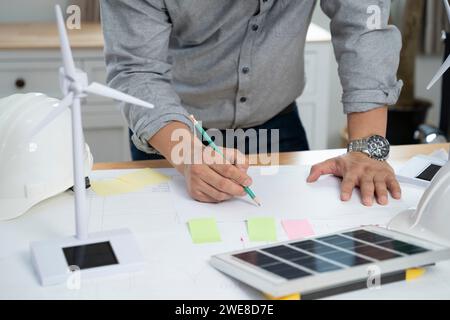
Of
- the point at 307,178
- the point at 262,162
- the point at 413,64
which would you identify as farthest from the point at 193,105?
the point at 413,64

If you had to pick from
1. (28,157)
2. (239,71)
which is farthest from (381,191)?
(28,157)

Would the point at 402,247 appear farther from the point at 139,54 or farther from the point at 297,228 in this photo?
the point at 139,54

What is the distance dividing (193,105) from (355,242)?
784 millimetres

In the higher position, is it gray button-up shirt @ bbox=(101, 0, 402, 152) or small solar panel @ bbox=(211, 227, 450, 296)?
gray button-up shirt @ bbox=(101, 0, 402, 152)

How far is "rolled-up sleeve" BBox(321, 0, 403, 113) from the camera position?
157 cm

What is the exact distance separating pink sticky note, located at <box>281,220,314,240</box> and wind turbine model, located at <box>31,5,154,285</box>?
0.85 feet

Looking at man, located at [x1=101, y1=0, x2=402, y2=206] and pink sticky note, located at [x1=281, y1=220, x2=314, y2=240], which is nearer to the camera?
pink sticky note, located at [x1=281, y1=220, x2=314, y2=240]

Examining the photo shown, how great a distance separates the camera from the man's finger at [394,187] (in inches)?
52.6

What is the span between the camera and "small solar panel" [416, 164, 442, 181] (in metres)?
1.42

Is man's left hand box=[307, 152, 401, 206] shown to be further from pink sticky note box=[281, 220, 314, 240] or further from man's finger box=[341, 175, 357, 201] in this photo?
pink sticky note box=[281, 220, 314, 240]

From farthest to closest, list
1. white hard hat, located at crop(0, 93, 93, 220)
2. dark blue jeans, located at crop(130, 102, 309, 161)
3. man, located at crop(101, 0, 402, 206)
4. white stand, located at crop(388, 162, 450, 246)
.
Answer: dark blue jeans, located at crop(130, 102, 309, 161), man, located at crop(101, 0, 402, 206), white hard hat, located at crop(0, 93, 93, 220), white stand, located at crop(388, 162, 450, 246)

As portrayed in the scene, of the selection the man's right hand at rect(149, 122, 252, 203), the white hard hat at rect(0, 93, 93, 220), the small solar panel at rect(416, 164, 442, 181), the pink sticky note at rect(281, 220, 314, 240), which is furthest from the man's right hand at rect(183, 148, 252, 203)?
the small solar panel at rect(416, 164, 442, 181)

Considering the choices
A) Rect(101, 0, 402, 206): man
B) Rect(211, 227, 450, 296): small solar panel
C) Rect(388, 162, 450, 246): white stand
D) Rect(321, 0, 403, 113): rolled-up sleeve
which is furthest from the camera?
Rect(321, 0, 403, 113): rolled-up sleeve
